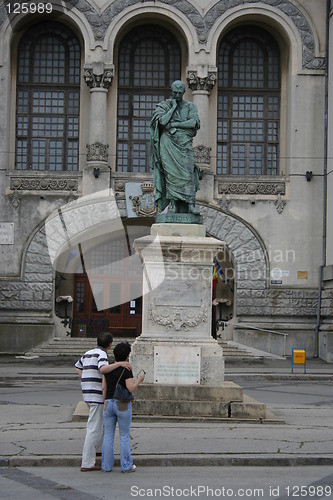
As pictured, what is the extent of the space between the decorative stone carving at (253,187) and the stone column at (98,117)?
4641 millimetres

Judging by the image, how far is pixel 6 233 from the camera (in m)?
32.4

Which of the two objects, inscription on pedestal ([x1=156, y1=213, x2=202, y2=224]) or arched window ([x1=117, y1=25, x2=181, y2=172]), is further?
arched window ([x1=117, y1=25, x2=181, y2=172])

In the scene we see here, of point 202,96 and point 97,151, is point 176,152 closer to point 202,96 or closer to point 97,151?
point 97,151

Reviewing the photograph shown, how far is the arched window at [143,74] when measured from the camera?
1346 inches

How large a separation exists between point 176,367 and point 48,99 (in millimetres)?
21997

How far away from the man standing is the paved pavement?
0.50m

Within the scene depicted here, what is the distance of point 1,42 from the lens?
108 ft

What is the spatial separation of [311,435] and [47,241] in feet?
69.0

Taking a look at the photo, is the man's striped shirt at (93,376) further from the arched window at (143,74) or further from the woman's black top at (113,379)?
the arched window at (143,74)

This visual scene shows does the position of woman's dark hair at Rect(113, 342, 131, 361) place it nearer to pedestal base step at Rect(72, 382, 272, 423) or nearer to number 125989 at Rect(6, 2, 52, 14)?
pedestal base step at Rect(72, 382, 272, 423)

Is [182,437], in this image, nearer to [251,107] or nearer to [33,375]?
[33,375]

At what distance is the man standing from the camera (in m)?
10.1

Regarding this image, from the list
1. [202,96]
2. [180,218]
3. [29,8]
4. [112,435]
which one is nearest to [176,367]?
[180,218]

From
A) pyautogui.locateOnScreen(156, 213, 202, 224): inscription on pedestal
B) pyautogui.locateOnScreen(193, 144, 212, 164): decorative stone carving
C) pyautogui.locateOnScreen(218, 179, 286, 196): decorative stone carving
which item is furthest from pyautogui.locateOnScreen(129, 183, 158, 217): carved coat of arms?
pyautogui.locateOnScreen(156, 213, 202, 224): inscription on pedestal
